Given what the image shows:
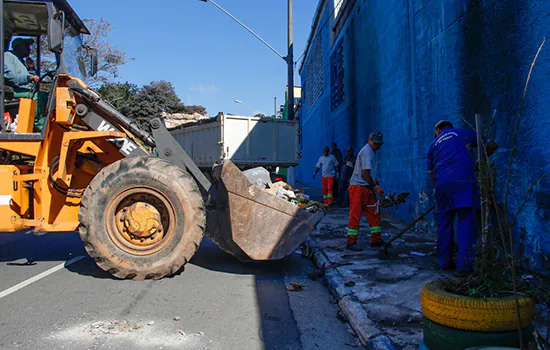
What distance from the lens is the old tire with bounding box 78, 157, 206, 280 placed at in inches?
190

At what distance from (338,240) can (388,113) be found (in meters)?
3.61

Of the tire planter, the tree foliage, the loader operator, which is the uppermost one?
the tree foliage

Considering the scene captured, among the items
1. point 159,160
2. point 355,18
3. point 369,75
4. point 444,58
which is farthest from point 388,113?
point 159,160

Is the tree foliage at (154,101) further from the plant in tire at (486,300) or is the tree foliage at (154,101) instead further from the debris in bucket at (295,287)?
the plant in tire at (486,300)

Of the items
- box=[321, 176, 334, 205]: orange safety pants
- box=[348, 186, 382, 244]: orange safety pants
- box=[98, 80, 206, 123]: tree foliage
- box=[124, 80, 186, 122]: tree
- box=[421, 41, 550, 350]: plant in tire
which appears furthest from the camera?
box=[124, 80, 186, 122]: tree

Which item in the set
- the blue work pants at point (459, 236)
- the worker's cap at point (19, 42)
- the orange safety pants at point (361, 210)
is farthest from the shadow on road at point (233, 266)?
the worker's cap at point (19, 42)

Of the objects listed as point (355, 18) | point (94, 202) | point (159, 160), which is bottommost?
point (94, 202)

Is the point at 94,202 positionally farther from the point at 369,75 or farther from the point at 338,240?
the point at 369,75

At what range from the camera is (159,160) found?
16.6 ft

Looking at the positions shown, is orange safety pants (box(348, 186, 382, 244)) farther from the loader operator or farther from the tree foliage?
the tree foliage

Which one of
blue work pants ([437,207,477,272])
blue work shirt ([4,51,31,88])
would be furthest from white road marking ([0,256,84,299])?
blue work pants ([437,207,477,272])

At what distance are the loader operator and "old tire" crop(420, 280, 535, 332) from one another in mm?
5101

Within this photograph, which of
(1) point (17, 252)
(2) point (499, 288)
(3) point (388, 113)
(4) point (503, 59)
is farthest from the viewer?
(3) point (388, 113)

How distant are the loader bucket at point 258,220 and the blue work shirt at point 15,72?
2841mm
